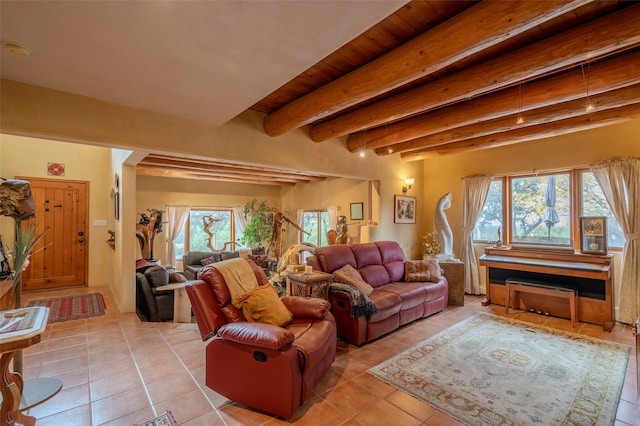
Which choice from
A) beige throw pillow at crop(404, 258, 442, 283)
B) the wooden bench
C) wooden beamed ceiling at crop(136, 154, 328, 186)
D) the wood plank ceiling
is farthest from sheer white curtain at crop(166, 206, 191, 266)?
the wooden bench

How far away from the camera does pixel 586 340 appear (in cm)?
342

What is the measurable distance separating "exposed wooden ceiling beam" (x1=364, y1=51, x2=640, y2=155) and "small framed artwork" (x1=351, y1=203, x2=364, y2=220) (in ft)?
6.23

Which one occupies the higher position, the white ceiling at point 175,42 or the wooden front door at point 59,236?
the white ceiling at point 175,42

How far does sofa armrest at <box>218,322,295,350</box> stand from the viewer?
1.95m

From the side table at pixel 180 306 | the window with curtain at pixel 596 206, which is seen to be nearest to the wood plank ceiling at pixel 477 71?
the window with curtain at pixel 596 206

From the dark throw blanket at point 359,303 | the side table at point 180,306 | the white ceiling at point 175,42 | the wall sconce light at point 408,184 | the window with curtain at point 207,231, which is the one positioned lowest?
the side table at point 180,306

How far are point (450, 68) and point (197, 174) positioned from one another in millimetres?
5664

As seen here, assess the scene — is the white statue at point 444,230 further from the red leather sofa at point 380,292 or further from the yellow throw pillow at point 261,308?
the yellow throw pillow at point 261,308

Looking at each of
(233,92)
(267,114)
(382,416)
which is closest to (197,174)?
(267,114)

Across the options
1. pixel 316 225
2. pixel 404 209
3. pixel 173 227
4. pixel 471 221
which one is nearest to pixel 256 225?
pixel 316 225

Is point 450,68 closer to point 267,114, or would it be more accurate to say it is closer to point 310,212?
point 267,114

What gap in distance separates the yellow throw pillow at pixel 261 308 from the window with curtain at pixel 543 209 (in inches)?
180

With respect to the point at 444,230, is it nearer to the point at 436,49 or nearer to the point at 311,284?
the point at 311,284

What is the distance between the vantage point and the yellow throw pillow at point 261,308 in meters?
2.41
